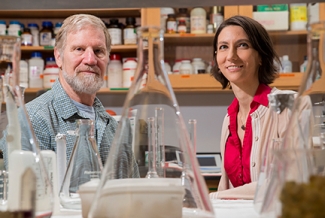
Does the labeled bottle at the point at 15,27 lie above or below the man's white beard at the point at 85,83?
above

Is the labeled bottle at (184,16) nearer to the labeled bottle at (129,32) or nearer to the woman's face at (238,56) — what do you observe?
the labeled bottle at (129,32)

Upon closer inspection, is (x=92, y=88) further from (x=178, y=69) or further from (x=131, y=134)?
(x=131, y=134)

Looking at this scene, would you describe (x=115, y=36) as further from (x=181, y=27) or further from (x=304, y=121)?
(x=304, y=121)

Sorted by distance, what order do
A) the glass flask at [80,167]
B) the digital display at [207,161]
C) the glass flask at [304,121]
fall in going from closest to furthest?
the glass flask at [304,121], the glass flask at [80,167], the digital display at [207,161]

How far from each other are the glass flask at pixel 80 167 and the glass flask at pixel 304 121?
1.11 ft

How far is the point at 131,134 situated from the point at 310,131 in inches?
7.8

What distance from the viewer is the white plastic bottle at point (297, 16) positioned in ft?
9.79

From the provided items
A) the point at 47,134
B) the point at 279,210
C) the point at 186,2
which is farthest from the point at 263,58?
the point at 279,210

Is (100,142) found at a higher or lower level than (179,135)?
lower

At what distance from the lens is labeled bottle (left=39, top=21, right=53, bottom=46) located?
307 cm

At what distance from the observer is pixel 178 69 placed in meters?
3.08

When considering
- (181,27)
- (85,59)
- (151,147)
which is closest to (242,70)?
(85,59)

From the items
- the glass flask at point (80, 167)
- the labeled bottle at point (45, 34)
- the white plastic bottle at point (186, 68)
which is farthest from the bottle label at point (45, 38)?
the glass flask at point (80, 167)

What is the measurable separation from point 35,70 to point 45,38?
0.22m
